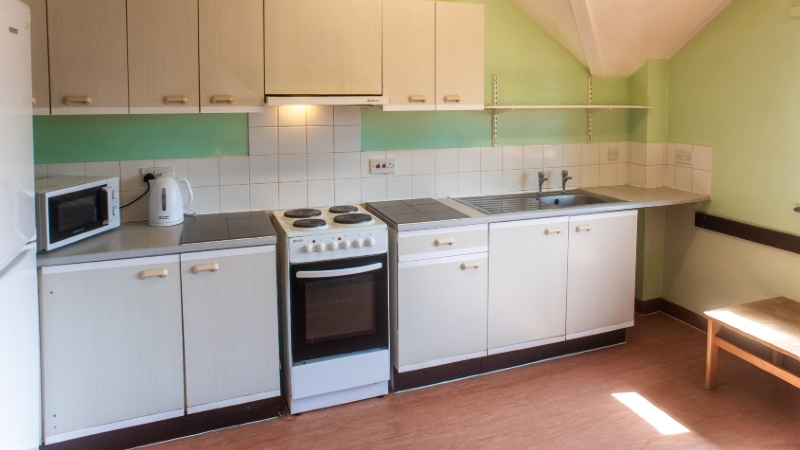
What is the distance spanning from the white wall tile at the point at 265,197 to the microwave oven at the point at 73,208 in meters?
0.69

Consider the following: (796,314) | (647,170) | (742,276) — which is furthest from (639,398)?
(647,170)

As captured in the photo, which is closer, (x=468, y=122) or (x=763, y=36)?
(x=763, y=36)

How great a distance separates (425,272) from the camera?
3.17 metres

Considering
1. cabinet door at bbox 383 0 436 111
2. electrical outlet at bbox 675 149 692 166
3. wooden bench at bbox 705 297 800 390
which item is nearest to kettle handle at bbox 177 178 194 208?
cabinet door at bbox 383 0 436 111

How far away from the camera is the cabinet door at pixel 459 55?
10.9ft

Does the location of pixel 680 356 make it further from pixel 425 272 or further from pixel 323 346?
pixel 323 346

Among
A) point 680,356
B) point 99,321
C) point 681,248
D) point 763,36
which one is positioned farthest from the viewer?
point 681,248

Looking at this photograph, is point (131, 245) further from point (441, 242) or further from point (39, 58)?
point (441, 242)

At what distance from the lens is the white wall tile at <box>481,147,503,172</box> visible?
3.88 metres

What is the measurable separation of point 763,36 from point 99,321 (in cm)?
350

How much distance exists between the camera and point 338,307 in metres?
2.99

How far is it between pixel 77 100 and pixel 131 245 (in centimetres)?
67

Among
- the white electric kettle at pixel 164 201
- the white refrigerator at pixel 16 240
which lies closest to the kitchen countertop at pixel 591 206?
the white electric kettle at pixel 164 201

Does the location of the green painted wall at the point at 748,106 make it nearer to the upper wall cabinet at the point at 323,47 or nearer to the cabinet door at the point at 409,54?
the cabinet door at the point at 409,54
